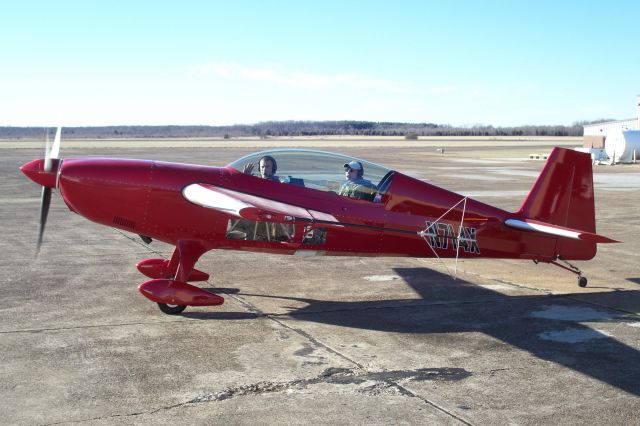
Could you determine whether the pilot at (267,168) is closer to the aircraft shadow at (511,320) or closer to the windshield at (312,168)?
the windshield at (312,168)

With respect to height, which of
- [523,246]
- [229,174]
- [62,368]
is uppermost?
[229,174]

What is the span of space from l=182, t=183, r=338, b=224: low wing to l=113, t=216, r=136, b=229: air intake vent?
0.81m

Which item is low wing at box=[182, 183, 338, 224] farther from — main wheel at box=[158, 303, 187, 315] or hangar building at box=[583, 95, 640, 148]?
hangar building at box=[583, 95, 640, 148]

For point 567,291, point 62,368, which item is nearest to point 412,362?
point 62,368

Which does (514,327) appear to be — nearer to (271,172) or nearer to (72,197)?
(271,172)

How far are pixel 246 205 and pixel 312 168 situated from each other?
1617 millimetres

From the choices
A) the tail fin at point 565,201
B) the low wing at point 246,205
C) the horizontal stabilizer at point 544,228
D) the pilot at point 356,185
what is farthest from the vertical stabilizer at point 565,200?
the low wing at point 246,205

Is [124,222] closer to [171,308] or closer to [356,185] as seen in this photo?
[171,308]

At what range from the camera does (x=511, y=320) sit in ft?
28.5

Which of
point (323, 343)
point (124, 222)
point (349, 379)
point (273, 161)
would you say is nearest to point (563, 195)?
point (273, 161)

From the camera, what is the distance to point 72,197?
354 inches

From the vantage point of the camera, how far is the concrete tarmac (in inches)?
229

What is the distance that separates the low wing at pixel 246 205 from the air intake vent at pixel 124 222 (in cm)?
81

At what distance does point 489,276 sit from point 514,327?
3135 millimetres
